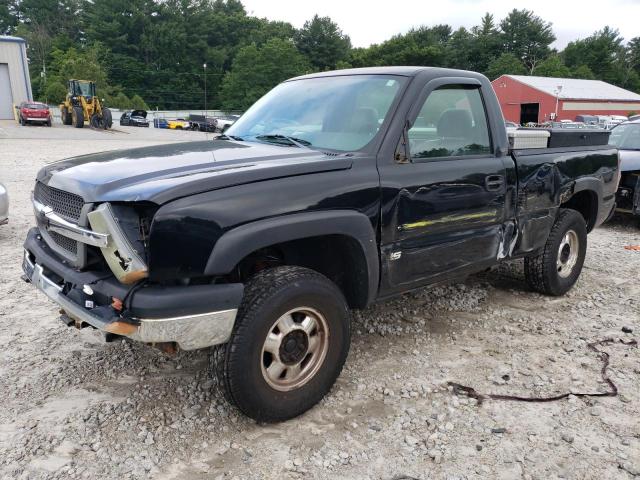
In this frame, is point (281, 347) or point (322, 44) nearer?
point (281, 347)

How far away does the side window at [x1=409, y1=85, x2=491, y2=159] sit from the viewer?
351cm

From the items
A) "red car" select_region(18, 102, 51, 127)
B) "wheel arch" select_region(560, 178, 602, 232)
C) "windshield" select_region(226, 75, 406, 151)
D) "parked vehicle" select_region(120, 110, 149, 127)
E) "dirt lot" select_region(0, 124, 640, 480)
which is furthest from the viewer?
"parked vehicle" select_region(120, 110, 149, 127)

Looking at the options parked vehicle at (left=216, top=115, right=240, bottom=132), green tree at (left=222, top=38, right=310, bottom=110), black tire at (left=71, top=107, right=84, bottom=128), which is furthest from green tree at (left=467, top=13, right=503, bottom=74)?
black tire at (left=71, top=107, right=84, bottom=128)

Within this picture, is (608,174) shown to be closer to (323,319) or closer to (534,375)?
(534,375)

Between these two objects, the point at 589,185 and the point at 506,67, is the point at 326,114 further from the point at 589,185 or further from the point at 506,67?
the point at 506,67

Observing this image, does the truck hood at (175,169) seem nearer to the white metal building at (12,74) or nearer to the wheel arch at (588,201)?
the wheel arch at (588,201)

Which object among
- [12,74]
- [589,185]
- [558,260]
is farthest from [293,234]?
[12,74]

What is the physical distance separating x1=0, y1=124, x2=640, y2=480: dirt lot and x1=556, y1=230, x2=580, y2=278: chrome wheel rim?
55cm

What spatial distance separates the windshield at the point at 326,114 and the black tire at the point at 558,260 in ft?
7.54

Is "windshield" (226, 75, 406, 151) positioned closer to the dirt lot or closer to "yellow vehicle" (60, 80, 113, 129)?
the dirt lot

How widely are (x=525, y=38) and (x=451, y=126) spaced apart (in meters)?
109

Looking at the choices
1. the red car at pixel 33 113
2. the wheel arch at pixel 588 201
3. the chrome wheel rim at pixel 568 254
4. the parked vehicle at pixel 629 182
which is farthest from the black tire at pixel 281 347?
the red car at pixel 33 113

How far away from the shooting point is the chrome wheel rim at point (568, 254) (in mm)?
5090

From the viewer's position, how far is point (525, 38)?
9925cm
